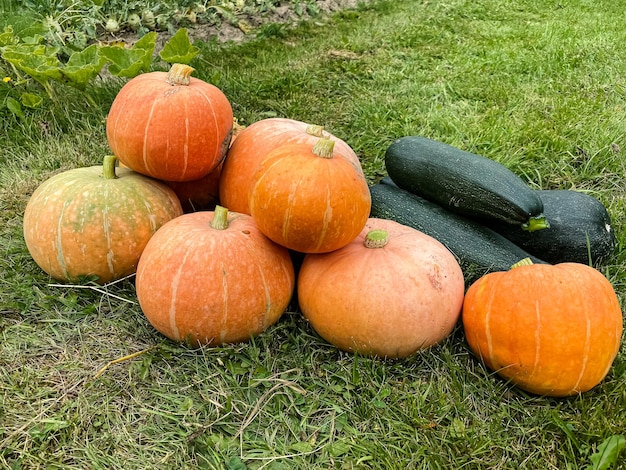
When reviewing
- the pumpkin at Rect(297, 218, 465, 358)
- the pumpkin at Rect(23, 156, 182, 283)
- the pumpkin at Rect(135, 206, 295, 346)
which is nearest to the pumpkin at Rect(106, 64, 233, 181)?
the pumpkin at Rect(23, 156, 182, 283)

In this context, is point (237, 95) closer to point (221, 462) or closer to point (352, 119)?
point (352, 119)

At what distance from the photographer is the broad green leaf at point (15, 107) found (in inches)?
148

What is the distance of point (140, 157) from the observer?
7.69 ft

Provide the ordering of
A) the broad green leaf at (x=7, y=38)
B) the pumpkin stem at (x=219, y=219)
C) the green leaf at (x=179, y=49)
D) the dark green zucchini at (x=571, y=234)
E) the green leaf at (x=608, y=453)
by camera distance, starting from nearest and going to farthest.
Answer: the green leaf at (x=608, y=453), the pumpkin stem at (x=219, y=219), the dark green zucchini at (x=571, y=234), the green leaf at (x=179, y=49), the broad green leaf at (x=7, y=38)

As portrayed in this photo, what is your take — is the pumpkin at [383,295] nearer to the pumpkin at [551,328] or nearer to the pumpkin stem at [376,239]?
the pumpkin stem at [376,239]

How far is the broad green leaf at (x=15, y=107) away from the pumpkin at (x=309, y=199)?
2554 mm

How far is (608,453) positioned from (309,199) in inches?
52.3

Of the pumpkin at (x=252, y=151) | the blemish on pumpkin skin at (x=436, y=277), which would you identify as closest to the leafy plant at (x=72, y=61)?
the pumpkin at (x=252, y=151)

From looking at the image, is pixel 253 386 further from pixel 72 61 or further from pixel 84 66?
pixel 72 61

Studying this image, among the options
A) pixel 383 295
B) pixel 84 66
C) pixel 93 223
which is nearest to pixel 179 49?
pixel 84 66

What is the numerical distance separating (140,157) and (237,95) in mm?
2237

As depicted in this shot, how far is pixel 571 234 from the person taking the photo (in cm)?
267

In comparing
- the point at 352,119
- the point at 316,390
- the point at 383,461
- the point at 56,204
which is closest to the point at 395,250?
the point at 316,390

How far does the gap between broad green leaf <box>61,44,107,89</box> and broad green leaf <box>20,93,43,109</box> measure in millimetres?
417
